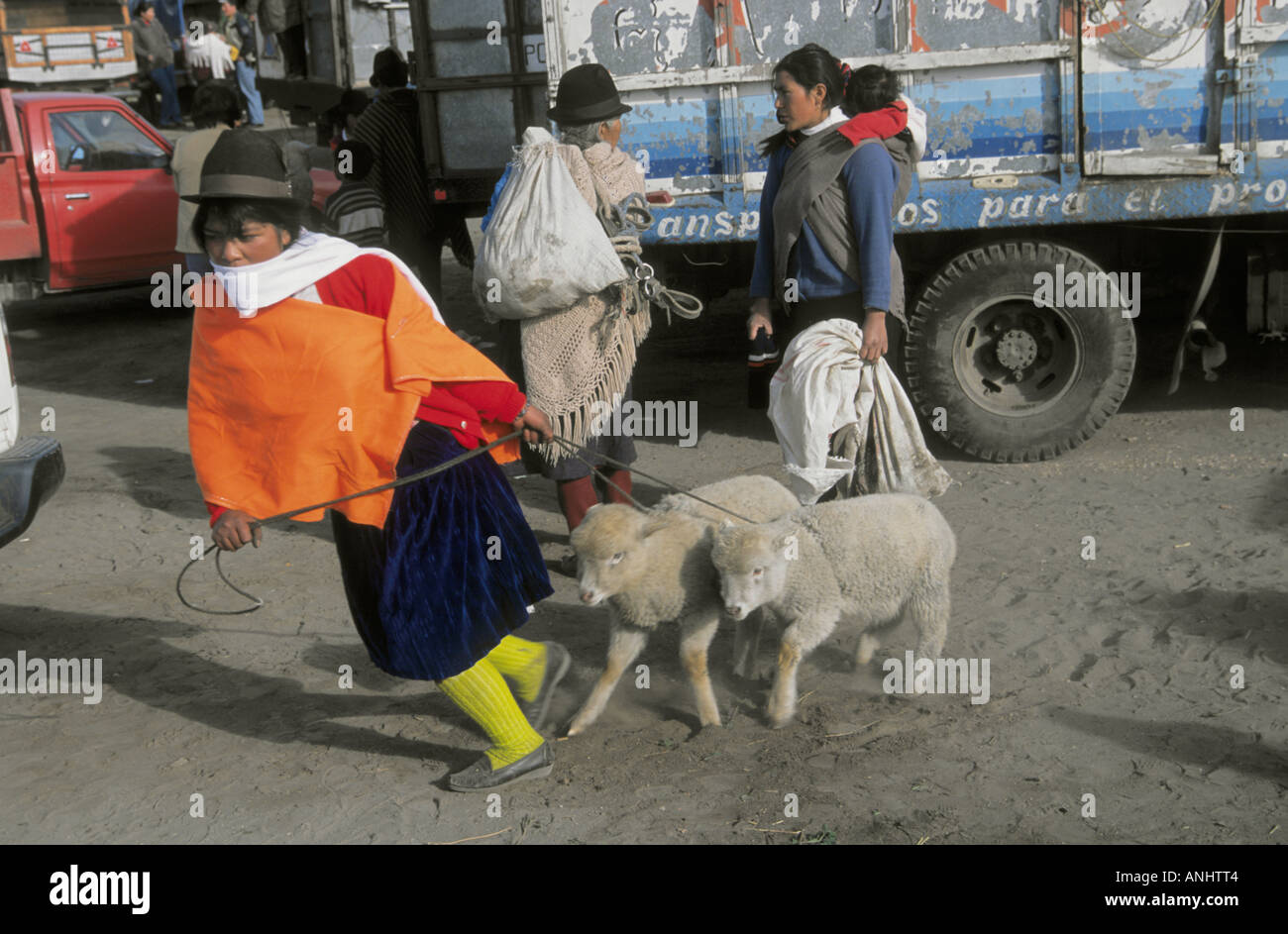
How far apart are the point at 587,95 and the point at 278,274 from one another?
192 cm

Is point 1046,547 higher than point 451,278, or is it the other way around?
point 451,278

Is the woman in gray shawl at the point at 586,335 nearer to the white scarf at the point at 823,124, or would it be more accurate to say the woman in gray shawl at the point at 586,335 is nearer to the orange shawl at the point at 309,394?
the white scarf at the point at 823,124

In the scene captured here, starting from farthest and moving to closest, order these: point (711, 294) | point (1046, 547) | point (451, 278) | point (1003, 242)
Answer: point (451, 278) < point (711, 294) < point (1003, 242) < point (1046, 547)

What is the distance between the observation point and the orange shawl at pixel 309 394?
3.20m

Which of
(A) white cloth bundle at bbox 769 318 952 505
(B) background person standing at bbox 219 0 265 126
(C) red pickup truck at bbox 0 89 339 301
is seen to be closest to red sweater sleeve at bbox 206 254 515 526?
(A) white cloth bundle at bbox 769 318 952 505

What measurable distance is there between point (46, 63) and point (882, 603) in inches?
755

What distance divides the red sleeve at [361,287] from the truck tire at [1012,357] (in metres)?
3.60

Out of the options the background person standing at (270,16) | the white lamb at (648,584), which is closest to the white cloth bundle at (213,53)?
the background person standing at (270,16)

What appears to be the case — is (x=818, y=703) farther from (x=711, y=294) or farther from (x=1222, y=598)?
(x=711, y=294)

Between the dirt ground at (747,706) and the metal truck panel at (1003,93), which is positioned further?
the metal truck panel at (1003,93)

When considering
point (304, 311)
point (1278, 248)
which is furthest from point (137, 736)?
point (1278, 248)

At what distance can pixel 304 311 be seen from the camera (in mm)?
3176

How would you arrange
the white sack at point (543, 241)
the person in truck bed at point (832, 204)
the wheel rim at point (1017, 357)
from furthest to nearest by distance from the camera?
the wheel rim at point (1017, 357)
the white sack at point (543, 241)
the person in truck bed at point (832, 204)

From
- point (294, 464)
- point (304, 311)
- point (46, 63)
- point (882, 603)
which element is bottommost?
point (882, 603)
